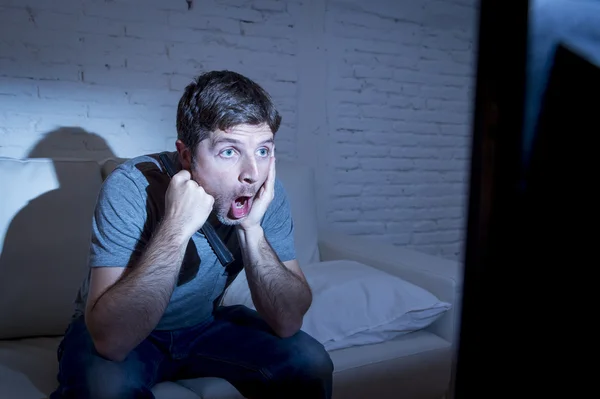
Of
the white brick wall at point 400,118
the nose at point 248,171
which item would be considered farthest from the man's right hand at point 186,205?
the white brick wall at point 400,118

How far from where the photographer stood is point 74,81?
2.11 meters

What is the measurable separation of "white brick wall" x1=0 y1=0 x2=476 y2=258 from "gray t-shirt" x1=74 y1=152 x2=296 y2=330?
30.3 inches

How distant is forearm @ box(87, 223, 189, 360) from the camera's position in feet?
3.90

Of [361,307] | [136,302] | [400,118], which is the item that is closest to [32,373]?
[136,302]

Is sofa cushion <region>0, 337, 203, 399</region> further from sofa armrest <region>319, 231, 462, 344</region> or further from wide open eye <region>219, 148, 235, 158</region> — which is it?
sofa armrest <region>319, 231, 462, 344</region>

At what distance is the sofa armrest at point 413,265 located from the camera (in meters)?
1.79

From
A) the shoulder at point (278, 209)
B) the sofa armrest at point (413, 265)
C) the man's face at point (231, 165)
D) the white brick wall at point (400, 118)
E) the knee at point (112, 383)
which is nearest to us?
the knee at point (112, 383)

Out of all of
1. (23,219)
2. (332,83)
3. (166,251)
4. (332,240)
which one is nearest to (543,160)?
(166,251)

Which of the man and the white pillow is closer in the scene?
the man

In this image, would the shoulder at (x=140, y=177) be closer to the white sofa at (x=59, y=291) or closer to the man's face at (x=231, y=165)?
the man's face at (x=231, y=165)

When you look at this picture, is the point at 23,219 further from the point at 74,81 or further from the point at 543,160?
the point at 543,160

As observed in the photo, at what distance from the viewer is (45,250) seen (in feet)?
5.32

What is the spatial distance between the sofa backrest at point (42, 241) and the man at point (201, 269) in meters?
0.23

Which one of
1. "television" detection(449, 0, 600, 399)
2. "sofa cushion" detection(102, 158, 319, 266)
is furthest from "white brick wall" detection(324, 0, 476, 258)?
"television" detection(449, 0, 600, 399)
